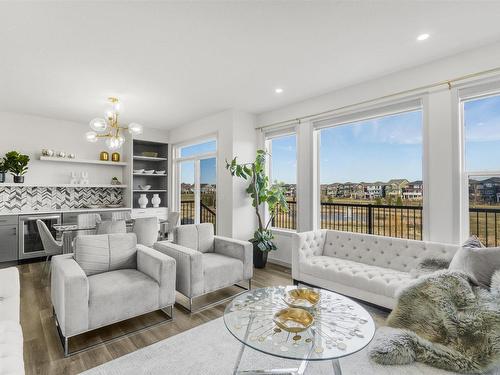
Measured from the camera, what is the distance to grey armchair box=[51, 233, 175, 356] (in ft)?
6.82

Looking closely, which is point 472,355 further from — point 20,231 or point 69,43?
point 20,231

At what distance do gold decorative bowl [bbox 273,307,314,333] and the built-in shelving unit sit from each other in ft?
17.2

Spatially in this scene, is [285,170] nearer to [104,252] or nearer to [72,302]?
[104,252]

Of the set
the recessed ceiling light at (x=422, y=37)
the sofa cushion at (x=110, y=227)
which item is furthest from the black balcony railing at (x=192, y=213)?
Answer: the recessed ceiling light at (x=422, y=37)

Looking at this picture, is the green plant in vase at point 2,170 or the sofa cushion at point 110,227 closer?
the sofa cushion at point 110,227

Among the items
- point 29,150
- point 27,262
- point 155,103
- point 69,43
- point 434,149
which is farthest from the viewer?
point 29,150

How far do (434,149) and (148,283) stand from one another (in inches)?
130

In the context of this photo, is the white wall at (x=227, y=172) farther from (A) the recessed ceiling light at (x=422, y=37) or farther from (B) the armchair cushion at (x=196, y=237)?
(A) the recessed ceiling light at (x=422, y=37)

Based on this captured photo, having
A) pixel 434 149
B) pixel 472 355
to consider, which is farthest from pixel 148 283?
pixel 434 149

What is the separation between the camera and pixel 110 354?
6.82ft

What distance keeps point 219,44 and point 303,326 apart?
8.24ft

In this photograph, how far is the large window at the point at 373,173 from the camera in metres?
3.38

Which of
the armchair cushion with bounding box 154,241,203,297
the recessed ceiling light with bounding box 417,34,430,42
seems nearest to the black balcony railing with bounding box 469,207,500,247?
the recessed ceiling light with bounding box 417,34,430,42

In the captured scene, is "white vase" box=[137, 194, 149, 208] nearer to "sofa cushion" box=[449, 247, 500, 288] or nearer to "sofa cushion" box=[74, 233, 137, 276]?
"sofa cushion" box=[74, 233, 137, 276]
